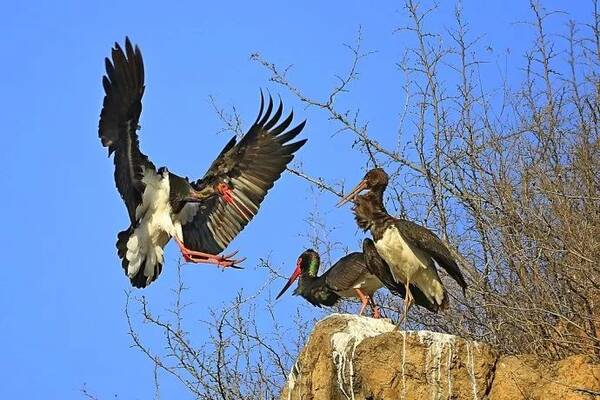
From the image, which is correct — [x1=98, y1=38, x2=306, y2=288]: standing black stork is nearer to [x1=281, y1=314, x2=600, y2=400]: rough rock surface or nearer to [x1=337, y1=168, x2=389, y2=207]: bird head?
[x1=337, y1=168, x2=389, y2=207]: bird head

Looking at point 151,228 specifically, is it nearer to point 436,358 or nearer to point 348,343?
point 348,343

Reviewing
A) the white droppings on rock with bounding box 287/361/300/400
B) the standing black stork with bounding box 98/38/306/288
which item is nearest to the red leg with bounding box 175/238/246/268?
the standing black stork with bounding box 98/38/306/288

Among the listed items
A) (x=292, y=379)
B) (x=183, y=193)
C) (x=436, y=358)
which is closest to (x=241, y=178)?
(x=183, y=193)

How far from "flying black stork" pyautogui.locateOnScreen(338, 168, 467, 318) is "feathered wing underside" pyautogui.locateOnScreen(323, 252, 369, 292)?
1312 millimetres

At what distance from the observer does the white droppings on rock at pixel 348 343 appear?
7078mm

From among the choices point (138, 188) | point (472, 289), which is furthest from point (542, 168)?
point (138, 188)

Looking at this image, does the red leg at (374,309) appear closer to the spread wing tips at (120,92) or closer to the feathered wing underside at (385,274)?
the feathered wing underside at (385,274)

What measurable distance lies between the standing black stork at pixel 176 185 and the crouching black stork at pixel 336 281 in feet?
3.45


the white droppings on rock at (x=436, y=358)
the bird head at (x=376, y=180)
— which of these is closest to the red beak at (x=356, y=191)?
the bird head at (x=376, y=180)

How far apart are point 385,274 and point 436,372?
1.89 meters

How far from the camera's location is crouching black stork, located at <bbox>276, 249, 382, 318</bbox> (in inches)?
396

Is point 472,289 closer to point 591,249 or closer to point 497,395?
point 591,249

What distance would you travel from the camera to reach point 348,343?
283 inches

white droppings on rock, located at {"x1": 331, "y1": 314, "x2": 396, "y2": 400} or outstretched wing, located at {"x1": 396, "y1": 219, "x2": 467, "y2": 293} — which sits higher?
outstretched wing, located at {"x1": 396, "y1": 219, "x2": 467, "y2": 293}
